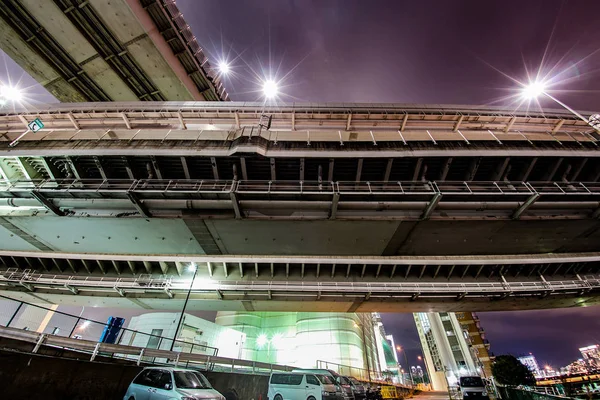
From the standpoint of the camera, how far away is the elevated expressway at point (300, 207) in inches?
541

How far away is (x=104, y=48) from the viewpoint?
1855 cm

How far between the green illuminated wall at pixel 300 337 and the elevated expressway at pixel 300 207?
19.0 metres

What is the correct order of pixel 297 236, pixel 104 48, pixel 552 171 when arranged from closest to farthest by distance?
pixel 552 171 < pixel 297 236 < pixel 104 48

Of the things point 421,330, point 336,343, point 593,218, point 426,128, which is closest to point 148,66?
point 426,128

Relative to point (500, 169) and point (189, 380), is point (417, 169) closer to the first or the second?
point (500, 169)

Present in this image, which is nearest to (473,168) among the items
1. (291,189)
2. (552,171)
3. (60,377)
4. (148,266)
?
(552,171)

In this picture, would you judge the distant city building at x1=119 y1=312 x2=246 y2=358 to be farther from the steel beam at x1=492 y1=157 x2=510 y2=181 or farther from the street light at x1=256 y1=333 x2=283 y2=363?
the steel beam at x1=492 y1=157 x2=510 y2=181

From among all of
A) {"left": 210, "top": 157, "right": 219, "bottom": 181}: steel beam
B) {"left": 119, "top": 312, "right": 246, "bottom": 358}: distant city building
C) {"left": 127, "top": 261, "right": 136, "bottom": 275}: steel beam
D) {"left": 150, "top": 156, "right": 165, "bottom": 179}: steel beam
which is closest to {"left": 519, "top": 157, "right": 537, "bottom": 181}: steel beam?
{"left": 210, "top": 157, "right": 219, "bottom": 181}: steel beam

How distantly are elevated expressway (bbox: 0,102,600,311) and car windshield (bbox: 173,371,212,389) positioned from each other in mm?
8108

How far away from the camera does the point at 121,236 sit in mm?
15578

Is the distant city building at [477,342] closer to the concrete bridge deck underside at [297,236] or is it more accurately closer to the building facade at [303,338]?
the building facade at [303,338]

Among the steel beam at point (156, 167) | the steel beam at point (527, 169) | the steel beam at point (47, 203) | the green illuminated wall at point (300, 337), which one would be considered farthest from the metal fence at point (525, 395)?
the steel beam at point (47, 203)

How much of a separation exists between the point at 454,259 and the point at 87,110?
96.1 ft

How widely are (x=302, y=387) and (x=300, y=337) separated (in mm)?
30548
